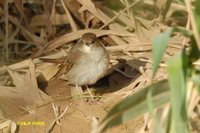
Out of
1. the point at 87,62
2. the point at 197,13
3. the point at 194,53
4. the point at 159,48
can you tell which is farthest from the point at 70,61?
the point at 159,48

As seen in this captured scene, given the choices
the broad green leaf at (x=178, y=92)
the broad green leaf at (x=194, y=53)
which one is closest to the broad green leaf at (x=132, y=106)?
the broad green leaf at (x=178, y=92)

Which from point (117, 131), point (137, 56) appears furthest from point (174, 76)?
point (137, 56)

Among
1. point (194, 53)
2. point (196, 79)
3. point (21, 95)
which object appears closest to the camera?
point (196, 79)

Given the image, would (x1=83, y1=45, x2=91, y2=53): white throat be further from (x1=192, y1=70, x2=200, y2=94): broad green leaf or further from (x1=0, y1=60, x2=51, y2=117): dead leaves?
(x1=192, y1=70, x2=200, y2=94): broad green leaf

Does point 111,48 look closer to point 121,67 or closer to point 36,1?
point 121,67

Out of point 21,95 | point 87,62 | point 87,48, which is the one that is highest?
point 87,48

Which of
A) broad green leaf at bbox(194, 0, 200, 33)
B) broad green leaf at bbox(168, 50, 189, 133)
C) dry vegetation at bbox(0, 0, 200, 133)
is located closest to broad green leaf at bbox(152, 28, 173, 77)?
broad green leaf at bbox(168, 50, 189, 133)

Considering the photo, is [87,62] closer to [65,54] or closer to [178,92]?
[65,54]

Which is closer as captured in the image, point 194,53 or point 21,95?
point 194,53

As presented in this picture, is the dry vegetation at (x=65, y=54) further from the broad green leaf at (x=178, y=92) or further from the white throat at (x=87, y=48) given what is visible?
the broad green leaf at (x=178, y=92)
